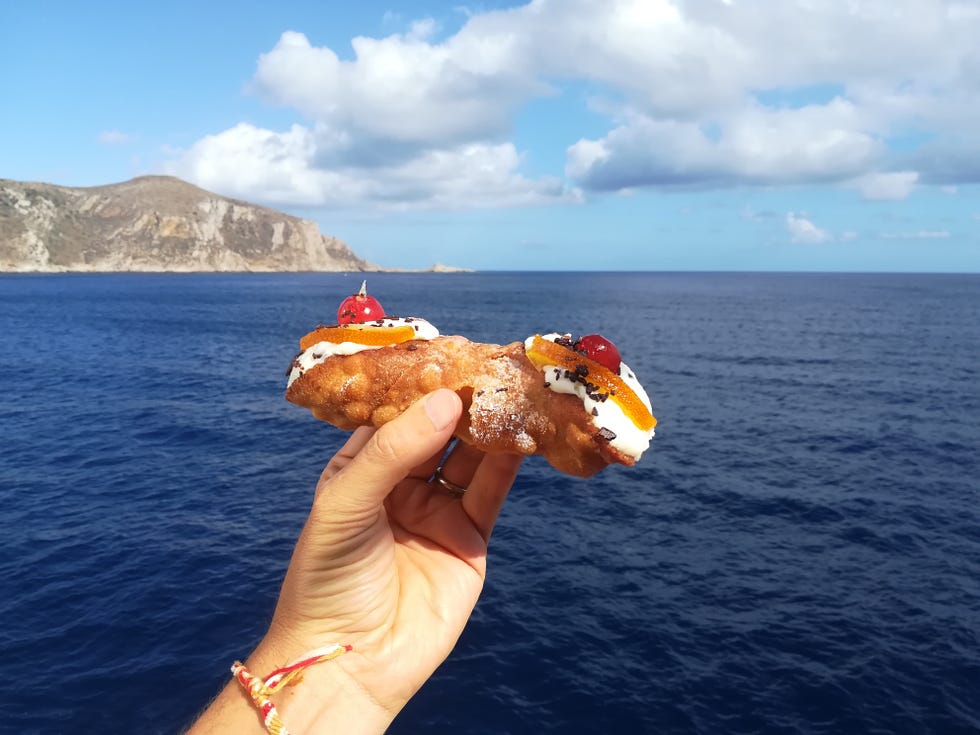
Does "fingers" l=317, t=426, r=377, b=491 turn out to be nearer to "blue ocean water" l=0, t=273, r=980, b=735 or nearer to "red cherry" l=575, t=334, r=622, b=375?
"red cherry" l=575, t=334, r=622, b=375

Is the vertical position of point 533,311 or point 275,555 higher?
point 533,311

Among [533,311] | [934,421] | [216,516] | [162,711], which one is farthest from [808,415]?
[533,311]

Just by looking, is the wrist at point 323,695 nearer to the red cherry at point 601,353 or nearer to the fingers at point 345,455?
the fingers at point 345,455

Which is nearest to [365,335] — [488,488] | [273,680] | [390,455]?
[488,488]

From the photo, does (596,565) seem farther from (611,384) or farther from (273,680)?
(273,680)

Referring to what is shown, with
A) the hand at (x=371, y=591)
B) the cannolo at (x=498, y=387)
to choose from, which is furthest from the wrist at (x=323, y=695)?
the cannolo at (x=498, y=387)

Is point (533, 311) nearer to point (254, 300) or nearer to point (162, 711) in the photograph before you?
point (254, 300)

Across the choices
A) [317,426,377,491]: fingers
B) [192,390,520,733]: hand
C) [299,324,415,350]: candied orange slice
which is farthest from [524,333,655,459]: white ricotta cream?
[317,426,377,491]: fingers
